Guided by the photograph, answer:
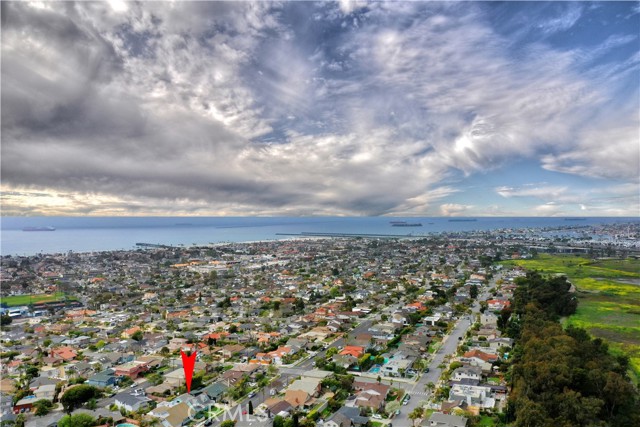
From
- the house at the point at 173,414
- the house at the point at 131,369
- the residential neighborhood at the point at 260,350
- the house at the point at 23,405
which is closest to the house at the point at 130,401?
the residential neighborhood at the point at 260,350

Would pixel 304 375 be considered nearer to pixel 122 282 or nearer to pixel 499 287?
pixel 499 287

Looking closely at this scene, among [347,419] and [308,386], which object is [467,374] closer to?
[347,419]

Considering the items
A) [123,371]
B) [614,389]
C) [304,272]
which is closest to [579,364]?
[614,389]

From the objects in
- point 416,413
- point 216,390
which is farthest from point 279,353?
point 416,413

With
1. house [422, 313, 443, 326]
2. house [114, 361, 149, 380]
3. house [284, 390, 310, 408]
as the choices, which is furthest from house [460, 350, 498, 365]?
house [114, 361, 149, 380]

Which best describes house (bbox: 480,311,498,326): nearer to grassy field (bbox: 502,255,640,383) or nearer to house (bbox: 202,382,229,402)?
grassy field (bbox: 502,255,640,383)

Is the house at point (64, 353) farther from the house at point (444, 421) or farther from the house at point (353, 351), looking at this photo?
the house at point (444, 421)
